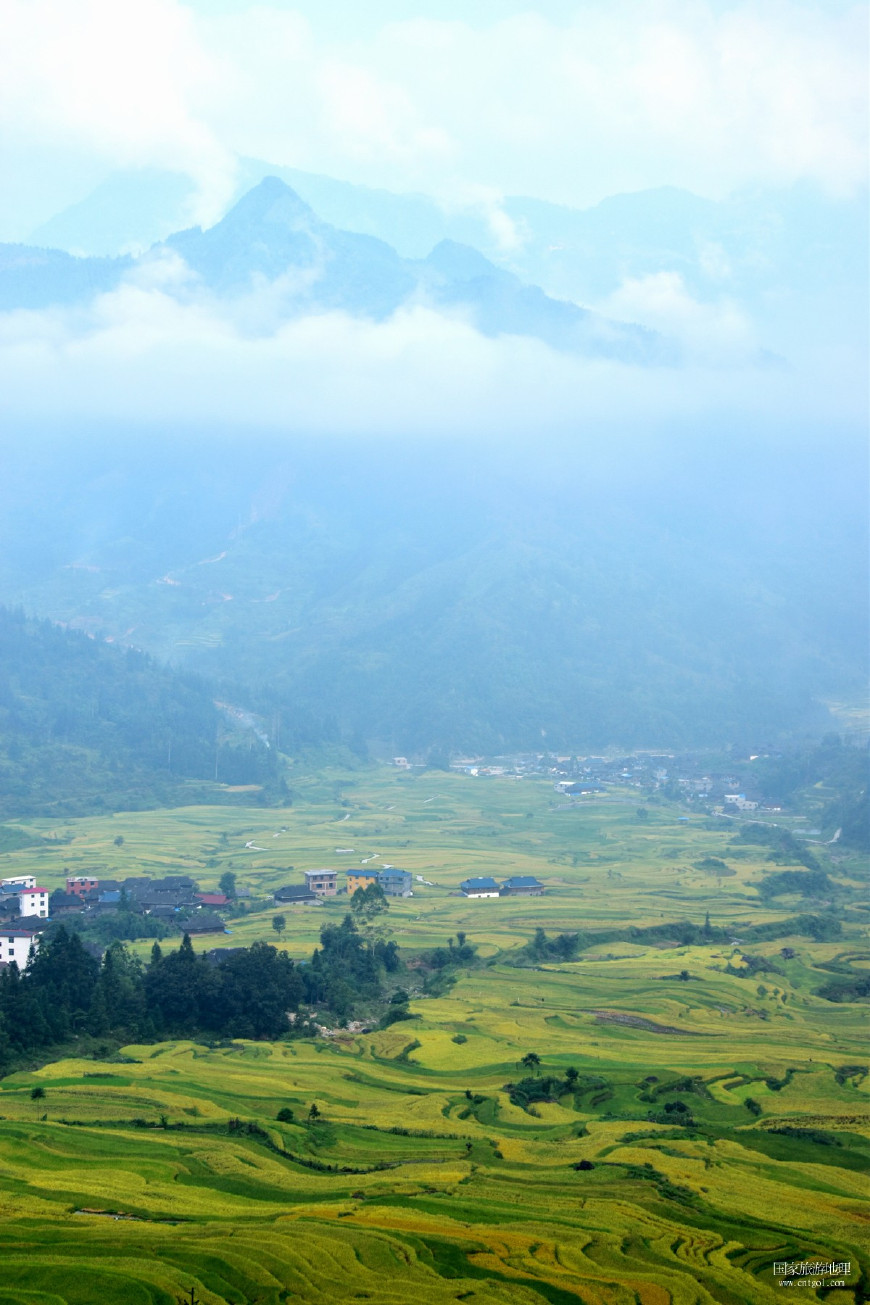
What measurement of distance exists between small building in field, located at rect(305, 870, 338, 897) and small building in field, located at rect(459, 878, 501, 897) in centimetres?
854

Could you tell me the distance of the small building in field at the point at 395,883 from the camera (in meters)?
87.2

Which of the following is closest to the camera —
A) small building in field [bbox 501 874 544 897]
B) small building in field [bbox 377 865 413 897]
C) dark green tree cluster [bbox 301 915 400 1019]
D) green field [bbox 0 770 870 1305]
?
green field [bbox 0 770 870 1305]

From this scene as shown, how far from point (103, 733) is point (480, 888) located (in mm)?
82499

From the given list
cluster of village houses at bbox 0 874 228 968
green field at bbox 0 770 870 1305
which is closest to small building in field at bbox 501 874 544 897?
green field at bbox 0 770 870 1305

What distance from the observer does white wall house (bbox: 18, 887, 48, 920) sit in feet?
248

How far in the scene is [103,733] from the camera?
15900 centimetres

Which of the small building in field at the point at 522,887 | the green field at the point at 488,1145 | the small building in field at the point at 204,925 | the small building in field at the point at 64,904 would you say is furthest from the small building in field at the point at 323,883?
the small building in field at the point at 64,904

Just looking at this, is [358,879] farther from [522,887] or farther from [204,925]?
[204,925]

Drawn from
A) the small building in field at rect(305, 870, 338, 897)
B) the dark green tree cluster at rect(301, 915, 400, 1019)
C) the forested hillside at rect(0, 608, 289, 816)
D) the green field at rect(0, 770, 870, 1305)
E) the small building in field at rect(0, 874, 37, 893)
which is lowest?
the green field at rect(0, 770, 870, 1305)

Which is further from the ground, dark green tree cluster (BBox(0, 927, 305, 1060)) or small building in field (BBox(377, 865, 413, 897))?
small building in field (BBox(377, 865, 413, 897))

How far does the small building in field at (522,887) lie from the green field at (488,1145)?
8418 mm

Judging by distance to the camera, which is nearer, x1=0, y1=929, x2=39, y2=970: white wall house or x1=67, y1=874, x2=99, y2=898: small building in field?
x1=0, y1=929, x2=39, y2=970: white wall house

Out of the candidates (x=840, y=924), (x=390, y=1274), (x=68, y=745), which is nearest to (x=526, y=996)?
(x=840, y=924)

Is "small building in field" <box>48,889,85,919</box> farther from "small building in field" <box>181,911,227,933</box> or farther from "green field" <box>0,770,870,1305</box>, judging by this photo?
"green field" <box>0,770,870,1305</box>
